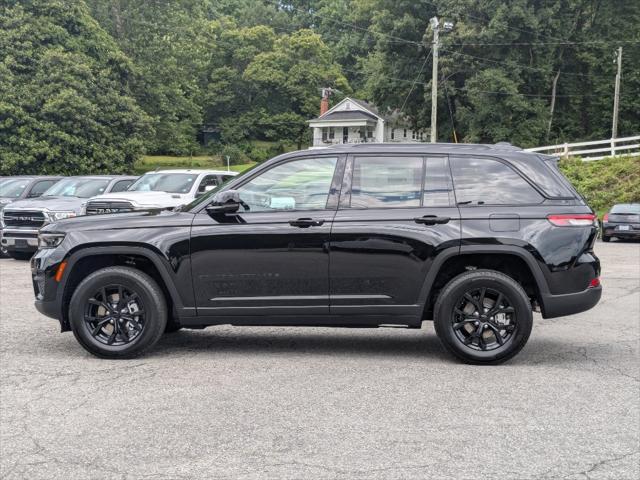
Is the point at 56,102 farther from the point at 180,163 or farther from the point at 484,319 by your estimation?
the point at 484,319

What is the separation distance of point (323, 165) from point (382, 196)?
24.3 inches

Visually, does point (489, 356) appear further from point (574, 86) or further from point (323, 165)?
point (574, 86)

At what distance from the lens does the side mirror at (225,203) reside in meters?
6.41

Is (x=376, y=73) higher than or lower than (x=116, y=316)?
higher

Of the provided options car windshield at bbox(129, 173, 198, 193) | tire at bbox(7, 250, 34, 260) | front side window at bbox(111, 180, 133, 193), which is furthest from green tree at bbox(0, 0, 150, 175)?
car windshield at bbox(129, 173, 198, 193)

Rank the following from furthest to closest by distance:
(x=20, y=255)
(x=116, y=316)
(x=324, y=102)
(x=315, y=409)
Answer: (x=324, y=102), (x=20, y=255), (x=116, y=316), (x=315, y=409)

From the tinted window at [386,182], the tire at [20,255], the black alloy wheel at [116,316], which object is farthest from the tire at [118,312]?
the tire at [20,255]

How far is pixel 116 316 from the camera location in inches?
259

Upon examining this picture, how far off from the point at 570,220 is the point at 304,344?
284 centimetres

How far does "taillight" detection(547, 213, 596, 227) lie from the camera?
6.40 meters

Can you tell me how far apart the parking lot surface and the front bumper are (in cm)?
764

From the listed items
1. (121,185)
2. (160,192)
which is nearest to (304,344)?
(160,192)

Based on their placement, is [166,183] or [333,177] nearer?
[333,177]

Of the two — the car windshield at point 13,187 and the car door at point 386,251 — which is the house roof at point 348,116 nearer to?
the car windshield at point 13,187
